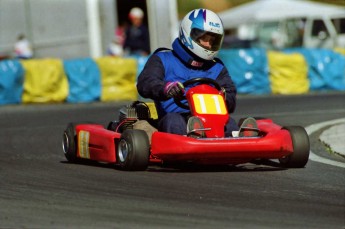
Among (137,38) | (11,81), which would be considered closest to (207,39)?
(11,81)

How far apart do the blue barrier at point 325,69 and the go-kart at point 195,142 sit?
37.8 ft

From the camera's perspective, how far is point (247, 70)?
20438mm

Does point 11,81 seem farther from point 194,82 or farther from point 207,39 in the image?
point 194,82

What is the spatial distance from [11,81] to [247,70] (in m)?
4.70

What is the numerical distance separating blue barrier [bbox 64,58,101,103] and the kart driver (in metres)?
10.0

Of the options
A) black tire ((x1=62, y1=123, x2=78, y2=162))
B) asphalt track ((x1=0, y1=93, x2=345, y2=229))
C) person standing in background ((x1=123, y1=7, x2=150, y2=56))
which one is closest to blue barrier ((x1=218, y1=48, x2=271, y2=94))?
person standing in background ((x1=123, y1=7, x2=150, y2=56))

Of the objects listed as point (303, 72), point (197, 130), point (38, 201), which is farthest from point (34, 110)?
point (38, 201)

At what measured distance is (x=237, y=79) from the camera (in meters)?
20.4

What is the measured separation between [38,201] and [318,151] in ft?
13.3

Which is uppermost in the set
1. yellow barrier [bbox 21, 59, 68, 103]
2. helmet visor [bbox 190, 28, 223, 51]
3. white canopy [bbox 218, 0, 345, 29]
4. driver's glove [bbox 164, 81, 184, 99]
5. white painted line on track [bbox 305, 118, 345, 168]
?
helmet visor [bbox 190, 28, 223, 51]

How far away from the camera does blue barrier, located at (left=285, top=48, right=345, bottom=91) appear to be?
20.9 metres

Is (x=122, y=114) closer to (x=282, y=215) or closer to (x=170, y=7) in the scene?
(x=282, y=215)

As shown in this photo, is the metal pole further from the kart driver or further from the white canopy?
the kart driver

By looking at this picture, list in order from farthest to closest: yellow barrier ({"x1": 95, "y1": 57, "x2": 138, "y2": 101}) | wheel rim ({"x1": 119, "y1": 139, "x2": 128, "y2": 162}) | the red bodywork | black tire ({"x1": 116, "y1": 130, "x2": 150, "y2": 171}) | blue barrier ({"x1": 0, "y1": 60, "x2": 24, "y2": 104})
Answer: yellow barrier ({"x1": 95, "y1": 57, "x2": 138, "y2": 101}) < blue barrier ({"x1": 0, "y1": 60, "x2": 24, "y2": 104}) < wheel rim ({"x1": 119, "y1": 139, "x2": 128, "y2": 162}) < black tire ({"x1": 116, "y1": 130, "x2": 150, "y2": 171}) < the red bodywork
